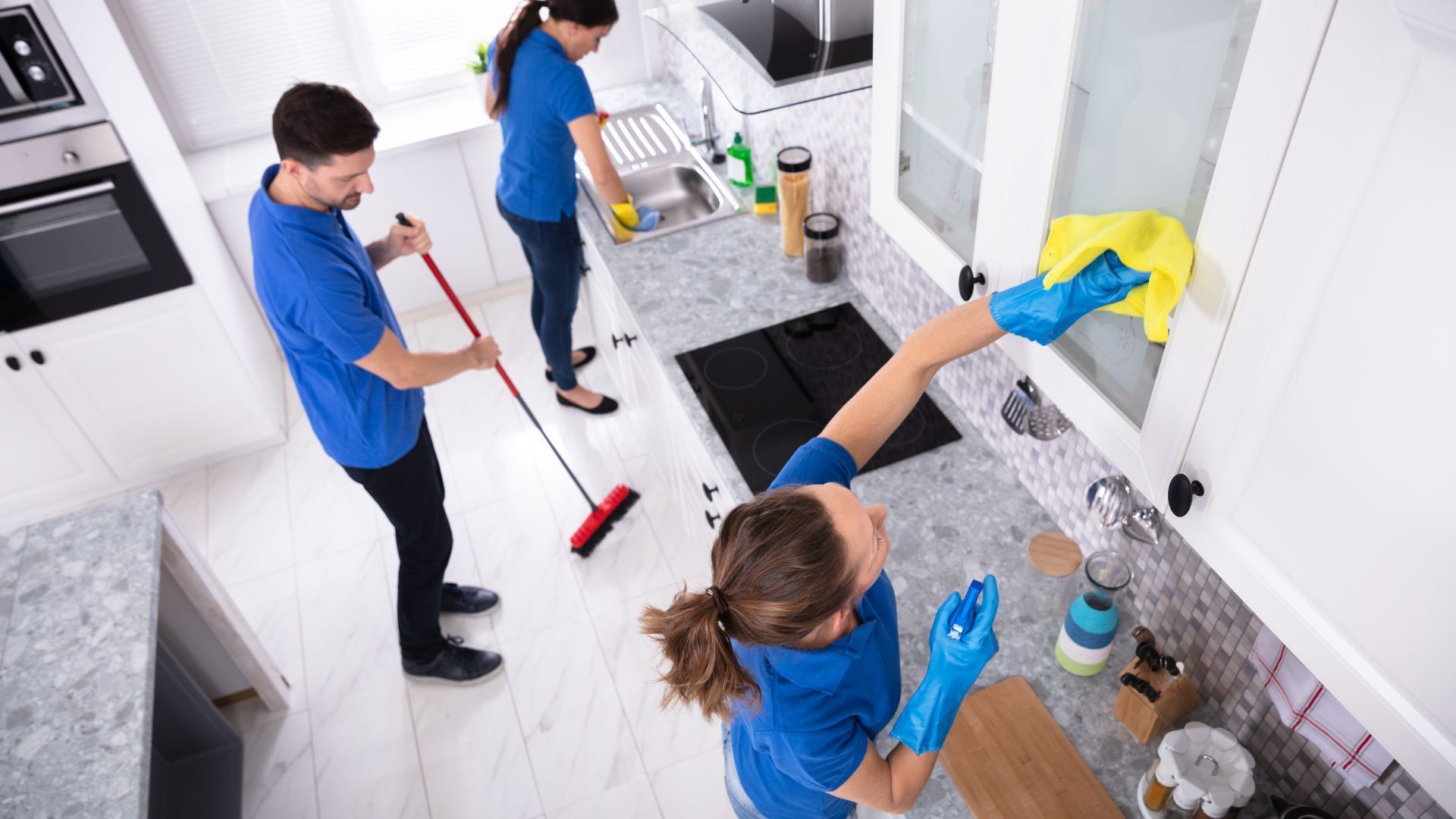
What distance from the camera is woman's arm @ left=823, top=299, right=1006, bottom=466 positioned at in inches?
53.6

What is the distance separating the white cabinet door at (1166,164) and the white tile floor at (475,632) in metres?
1.49

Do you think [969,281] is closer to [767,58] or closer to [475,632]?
[767,58]

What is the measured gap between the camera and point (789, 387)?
2.17 meters

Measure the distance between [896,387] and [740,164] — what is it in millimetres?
1690

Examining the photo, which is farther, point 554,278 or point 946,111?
point 554,278

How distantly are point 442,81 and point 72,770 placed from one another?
3051mm

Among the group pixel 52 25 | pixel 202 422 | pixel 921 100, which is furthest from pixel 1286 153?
pixel 202 422

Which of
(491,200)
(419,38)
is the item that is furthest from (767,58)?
(419,38)

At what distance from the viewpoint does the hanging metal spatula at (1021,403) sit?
1644mm

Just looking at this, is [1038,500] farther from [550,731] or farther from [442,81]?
[442,81]

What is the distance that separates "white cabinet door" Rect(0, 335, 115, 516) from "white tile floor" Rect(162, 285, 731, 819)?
0.34m

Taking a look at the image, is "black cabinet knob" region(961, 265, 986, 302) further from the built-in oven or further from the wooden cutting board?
the built-in oven

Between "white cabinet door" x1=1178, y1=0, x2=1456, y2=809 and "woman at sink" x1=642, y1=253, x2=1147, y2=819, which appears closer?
"white cabinet door" x1=1178, y1=0, x2=1456, y2=809

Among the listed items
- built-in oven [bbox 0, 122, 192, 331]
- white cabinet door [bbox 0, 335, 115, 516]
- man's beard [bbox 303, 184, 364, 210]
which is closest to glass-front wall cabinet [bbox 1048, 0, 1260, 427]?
man's beard [bbox 303, 184, 364, 210]
